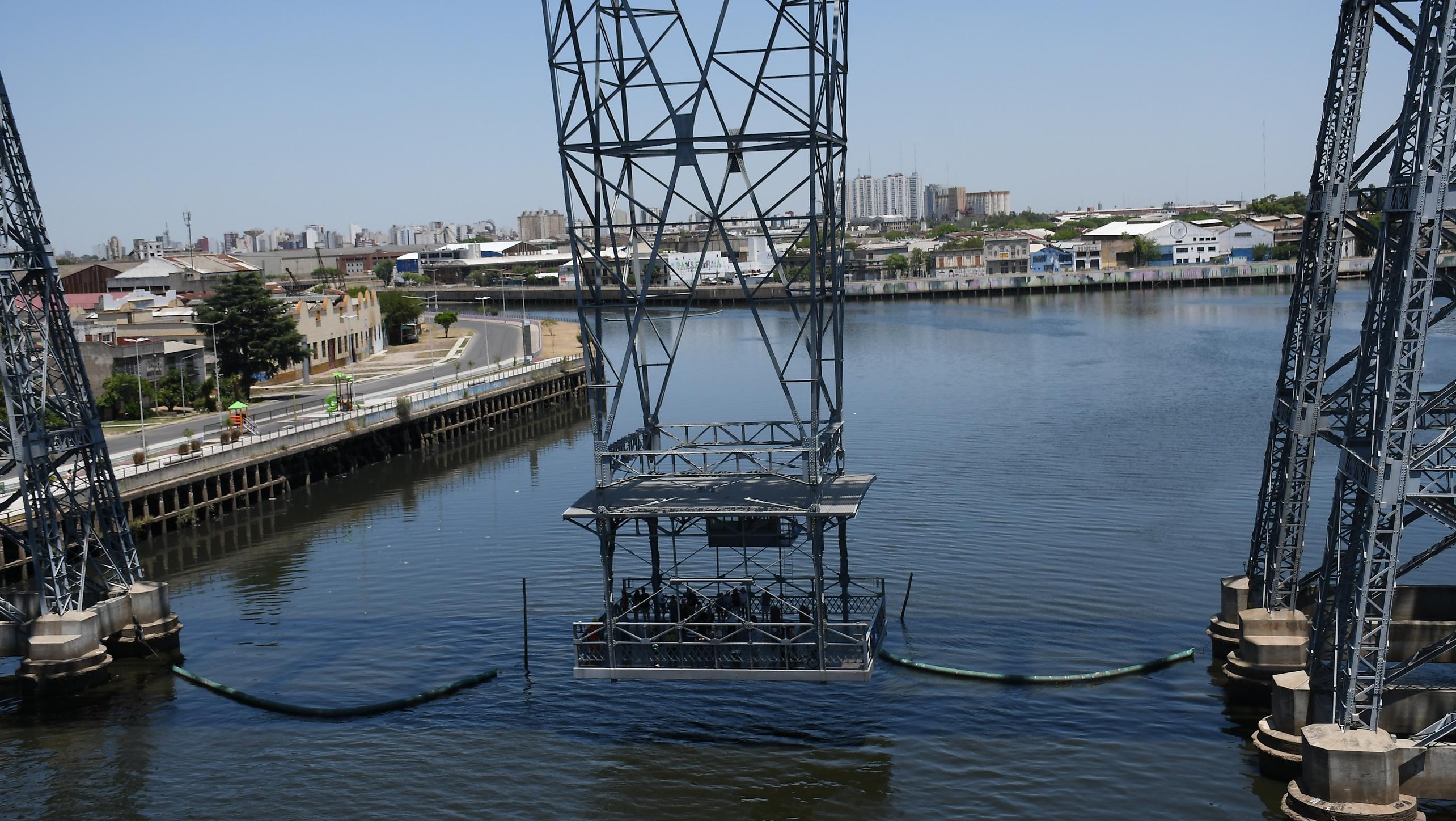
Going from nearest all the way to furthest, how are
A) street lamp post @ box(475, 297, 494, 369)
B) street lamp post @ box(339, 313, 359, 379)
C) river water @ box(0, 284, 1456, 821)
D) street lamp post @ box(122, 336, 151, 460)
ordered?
river water @ box(0, 284, 1456, 821) < street lamp post @ box(122, 336, 151, 460) < street lamp post @ box(339, 313, 359, 379) < street lamp post @ box(475, 297, 494, 369)

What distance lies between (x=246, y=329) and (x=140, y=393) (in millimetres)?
15715

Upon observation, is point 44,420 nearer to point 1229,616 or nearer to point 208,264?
point 1229,616

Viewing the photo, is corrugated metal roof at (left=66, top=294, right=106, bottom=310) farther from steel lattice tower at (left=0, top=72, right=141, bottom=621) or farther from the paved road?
steel lattice tower at (left=0, top=72, right=141, bottom=621)

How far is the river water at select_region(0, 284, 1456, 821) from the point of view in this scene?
66.4ft

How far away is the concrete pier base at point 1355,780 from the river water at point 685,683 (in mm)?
1514

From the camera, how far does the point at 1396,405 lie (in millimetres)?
16828

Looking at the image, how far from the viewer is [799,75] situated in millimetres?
20656

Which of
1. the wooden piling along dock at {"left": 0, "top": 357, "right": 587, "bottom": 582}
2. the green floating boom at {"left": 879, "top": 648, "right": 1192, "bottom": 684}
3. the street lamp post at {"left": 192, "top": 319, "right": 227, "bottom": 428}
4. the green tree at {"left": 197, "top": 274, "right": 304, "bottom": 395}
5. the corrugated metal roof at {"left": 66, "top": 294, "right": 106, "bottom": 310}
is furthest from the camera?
the corrugated metal roof at {"left": 66, "top": 294, "right": 106, "bottom": 310}

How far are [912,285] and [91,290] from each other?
3104 inches

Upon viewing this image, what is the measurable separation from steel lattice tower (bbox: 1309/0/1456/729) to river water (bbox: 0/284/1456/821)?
2333 millimetres

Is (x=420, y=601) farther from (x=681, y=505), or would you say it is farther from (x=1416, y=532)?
(x=1416, y=532)

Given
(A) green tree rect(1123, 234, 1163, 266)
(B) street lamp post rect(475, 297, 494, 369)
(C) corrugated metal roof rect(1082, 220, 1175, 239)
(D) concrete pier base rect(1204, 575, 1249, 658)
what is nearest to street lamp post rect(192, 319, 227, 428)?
(B) street lamp post rect(475, 297, 494, 369)

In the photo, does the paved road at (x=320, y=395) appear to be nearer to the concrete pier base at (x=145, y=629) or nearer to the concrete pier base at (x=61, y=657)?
the concrete pier base at (x=145, y=629)

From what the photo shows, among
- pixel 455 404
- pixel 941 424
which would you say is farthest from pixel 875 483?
pixel 455 404
